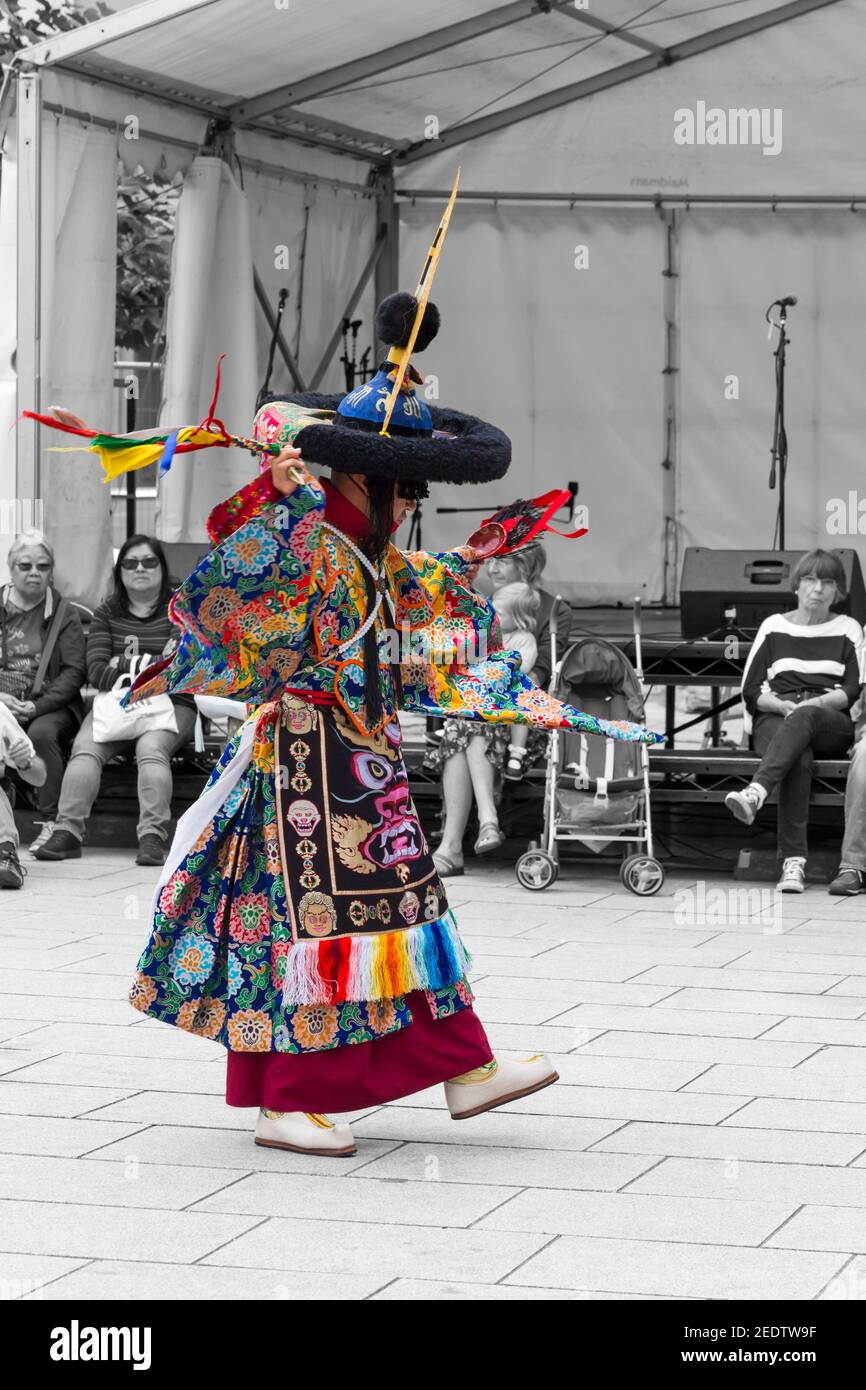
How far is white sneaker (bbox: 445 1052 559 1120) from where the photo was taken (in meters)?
4.15

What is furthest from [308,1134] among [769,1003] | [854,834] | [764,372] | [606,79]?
[764,372]

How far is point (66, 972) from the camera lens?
235 inches

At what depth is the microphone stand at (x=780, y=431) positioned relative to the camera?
1149cm

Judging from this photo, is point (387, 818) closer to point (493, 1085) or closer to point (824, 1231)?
point (493, 1085)

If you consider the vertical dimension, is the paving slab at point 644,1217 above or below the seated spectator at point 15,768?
below

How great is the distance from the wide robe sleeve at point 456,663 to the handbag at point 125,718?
3838 mm

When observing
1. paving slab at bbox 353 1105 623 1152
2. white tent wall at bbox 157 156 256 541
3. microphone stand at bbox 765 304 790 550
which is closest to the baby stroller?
white tent wall at bbox 157 156 256 541

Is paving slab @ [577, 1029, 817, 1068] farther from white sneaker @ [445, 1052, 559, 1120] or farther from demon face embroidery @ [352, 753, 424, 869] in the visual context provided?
demon face embroidery @ [352, 753, 424, 869]

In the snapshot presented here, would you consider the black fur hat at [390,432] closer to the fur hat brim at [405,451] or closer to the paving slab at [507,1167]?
the fur hat brim at [405,451]

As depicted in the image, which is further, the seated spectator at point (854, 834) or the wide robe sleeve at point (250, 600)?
the seated spectator at point (854, 834)

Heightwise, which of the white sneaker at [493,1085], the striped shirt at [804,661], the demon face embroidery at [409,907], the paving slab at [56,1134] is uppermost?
the striped shirt at [804,661]

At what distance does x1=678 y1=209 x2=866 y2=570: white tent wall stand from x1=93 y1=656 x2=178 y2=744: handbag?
16.9ft

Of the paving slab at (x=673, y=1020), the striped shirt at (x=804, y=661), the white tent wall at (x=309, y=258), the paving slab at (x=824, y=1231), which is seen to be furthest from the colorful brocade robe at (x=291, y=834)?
the white tent wall at (x=309, y=258)

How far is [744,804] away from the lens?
728cm
